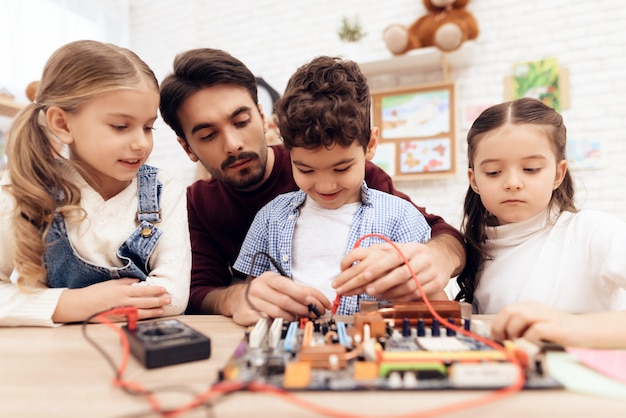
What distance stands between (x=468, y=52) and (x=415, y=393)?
233cm

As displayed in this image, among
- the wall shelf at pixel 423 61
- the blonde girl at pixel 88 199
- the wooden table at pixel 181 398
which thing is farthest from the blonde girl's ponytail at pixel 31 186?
the wall shelf at pixel 423 61

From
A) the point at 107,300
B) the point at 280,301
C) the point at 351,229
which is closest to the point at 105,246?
the point at 107,300

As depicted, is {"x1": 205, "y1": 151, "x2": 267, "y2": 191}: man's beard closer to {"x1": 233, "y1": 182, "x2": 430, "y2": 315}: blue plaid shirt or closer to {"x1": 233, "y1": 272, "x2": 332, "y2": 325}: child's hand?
{"x1": 233, "y1": 182, "x2": 430, "y2": 315}: blue plaid shirt

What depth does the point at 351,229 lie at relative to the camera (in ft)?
3.17

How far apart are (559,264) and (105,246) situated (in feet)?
3.12

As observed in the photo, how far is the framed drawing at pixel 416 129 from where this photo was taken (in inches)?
98.1

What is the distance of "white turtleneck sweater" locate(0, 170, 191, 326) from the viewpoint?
31.5 inches

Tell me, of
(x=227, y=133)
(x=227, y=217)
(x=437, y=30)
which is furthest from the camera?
(x=437, y=30)

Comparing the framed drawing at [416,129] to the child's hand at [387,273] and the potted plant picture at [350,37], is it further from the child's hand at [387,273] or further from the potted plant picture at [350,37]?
the child's hand at [387,273]

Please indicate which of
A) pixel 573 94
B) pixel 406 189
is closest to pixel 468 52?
pixel 573 94

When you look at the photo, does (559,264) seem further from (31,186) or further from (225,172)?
(31,186)

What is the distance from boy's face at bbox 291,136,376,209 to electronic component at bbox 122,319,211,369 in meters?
0.45

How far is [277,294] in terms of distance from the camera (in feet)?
2.51

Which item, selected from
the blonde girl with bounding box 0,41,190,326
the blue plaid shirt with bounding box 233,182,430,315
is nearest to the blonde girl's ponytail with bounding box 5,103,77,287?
the blonde girl with bounding box 0,41,190,326
